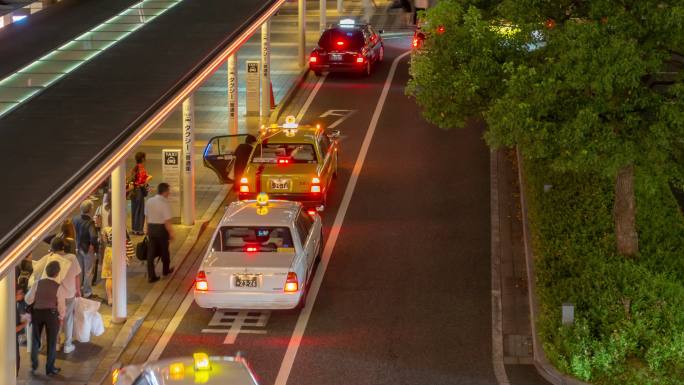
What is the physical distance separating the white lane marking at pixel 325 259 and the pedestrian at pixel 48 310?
2894mm

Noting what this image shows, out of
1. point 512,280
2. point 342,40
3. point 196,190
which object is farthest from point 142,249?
point 342,40

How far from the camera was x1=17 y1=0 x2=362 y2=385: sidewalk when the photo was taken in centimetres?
1638

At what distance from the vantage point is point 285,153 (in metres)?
23.3

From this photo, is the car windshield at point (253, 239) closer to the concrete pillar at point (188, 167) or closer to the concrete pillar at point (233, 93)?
the concrete pillar at point (188, 167)

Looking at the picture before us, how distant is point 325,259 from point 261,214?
244 cm

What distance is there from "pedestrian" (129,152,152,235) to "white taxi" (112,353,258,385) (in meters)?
9.20

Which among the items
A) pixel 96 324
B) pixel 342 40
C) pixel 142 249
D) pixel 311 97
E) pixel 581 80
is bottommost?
pixel 96 324

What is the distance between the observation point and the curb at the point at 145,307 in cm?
1634

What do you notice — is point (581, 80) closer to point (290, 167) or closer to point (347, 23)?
point (290, 167)

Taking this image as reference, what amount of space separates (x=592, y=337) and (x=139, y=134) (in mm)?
6593

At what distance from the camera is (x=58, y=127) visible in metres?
16.9

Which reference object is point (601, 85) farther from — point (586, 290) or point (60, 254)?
point (60, 254)

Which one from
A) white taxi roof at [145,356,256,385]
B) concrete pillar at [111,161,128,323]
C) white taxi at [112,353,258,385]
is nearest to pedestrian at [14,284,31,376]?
concrete pillar at [111,161,128,323]

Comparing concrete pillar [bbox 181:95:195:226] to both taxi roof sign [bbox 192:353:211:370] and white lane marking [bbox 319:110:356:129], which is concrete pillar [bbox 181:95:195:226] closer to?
white lane marking [bbox 319:110:356:129]
